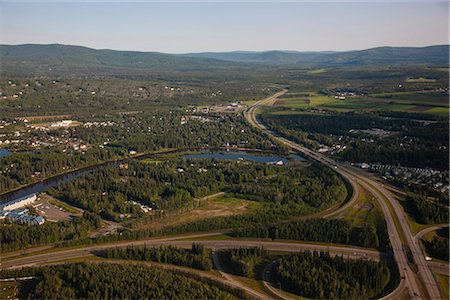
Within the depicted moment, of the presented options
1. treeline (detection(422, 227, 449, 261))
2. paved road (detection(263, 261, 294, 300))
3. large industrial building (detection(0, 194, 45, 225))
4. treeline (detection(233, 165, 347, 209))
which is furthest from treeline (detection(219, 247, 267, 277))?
large industrial building (detection(0, 194, 45, 225))

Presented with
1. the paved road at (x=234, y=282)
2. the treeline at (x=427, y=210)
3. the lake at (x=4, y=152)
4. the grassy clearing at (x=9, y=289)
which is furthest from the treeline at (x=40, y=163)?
the treeline at (x=427, y=210)

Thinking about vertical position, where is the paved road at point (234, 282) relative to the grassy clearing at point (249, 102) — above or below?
below

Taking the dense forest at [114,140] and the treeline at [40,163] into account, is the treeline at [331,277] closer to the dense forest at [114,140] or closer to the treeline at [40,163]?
the treeline at [40,163]

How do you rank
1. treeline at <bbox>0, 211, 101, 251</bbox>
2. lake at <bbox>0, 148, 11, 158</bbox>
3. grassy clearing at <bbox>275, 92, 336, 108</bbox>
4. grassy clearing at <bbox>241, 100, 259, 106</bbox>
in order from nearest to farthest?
treeline at <bbox>0, 211, 101, 251</bbox> < lake at <bbox>0, 148, 11, 158</bbox> < grassy clearing at <bbox>275, 92, 336, 108</bbox> < grassy clearing at <bbox>241, 100, 259, 106</bbox>

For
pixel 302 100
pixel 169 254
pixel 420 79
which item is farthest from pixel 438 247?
pixel 420 79

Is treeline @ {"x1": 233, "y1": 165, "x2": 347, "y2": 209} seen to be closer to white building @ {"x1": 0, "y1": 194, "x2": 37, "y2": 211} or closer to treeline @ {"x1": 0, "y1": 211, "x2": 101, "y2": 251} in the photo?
treeline @ {"x1": 0, "y1": 211, "x2": 101, "y2": 251}

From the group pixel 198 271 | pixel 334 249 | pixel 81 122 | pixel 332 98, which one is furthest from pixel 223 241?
pixel 332 98
